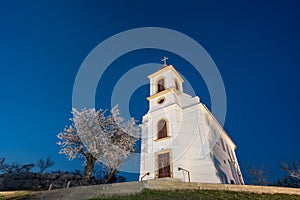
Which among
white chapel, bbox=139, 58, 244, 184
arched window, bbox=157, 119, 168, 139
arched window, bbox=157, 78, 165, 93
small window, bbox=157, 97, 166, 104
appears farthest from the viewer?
arched window, bbox=157, 78, 165, 93

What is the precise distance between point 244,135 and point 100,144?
102805 millimetres

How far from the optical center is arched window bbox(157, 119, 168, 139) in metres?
16.0

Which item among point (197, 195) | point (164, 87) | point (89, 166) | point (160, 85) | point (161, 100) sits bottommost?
point (197, 195)

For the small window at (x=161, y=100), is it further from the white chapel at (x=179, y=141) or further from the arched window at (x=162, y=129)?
the arched window at (x=162, y=129)

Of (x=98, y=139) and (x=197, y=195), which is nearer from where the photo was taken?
(x=197, y=195)

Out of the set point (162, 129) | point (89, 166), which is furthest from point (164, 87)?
point (89, 166)

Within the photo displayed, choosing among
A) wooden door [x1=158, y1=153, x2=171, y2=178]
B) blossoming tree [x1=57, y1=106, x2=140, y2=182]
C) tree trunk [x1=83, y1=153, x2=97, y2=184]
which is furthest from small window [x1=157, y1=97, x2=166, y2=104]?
tree trunk [x1=83, y1=153, x2=97, y2=184]

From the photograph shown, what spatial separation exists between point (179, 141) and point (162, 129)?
2153 mm

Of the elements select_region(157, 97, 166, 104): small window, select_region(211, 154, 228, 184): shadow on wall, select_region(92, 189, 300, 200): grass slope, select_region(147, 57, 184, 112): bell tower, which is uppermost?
select_region(147, 57, 184, 112): bell tower

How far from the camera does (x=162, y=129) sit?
1639 centimetres

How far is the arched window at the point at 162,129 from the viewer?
16036 millimetres

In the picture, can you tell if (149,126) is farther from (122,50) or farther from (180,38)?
(180,38)

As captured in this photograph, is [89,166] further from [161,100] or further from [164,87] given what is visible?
[164,87]

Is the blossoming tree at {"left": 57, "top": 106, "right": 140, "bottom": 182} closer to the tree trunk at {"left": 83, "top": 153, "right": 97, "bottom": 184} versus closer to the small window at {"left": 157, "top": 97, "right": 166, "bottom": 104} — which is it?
the tree trunk at {"left": 83, "top": 153, "right": 97, "bottom": 184}
